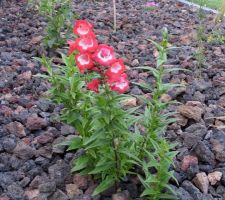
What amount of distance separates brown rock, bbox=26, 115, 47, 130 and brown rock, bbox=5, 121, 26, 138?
0.04m

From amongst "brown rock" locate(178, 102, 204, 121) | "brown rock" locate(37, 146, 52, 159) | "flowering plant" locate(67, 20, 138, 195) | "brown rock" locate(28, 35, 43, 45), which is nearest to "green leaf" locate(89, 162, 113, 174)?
"flowering plant" locate(67, 20, 138, 195)

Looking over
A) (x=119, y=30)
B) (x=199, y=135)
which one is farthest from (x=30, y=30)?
(x=199, y=135)

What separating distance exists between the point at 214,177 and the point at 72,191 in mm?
687

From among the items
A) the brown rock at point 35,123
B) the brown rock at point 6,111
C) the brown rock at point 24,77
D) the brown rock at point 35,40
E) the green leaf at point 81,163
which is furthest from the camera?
the brown rock at point 35,40

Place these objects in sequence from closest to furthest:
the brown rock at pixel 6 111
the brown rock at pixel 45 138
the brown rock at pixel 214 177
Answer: the brown rock at pixel 214 177
the brown rock at pixel 45 138
the brown rock at pixel 6 111

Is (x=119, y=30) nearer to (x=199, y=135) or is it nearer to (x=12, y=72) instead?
(x=12, y=72)

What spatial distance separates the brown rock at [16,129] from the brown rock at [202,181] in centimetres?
98

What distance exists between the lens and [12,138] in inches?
104

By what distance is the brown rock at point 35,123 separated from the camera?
2725 mm

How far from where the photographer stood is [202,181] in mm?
2307

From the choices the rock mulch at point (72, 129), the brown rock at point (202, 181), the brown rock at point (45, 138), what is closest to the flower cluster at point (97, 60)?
the rock mulch at point (72, 129)

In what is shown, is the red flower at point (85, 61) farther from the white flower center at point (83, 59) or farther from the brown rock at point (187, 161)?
the brown rock at point (187, 161)

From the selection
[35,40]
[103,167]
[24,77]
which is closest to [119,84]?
[103,167]

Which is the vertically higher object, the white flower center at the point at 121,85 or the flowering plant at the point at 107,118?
the white flower center at the point at 121,85
